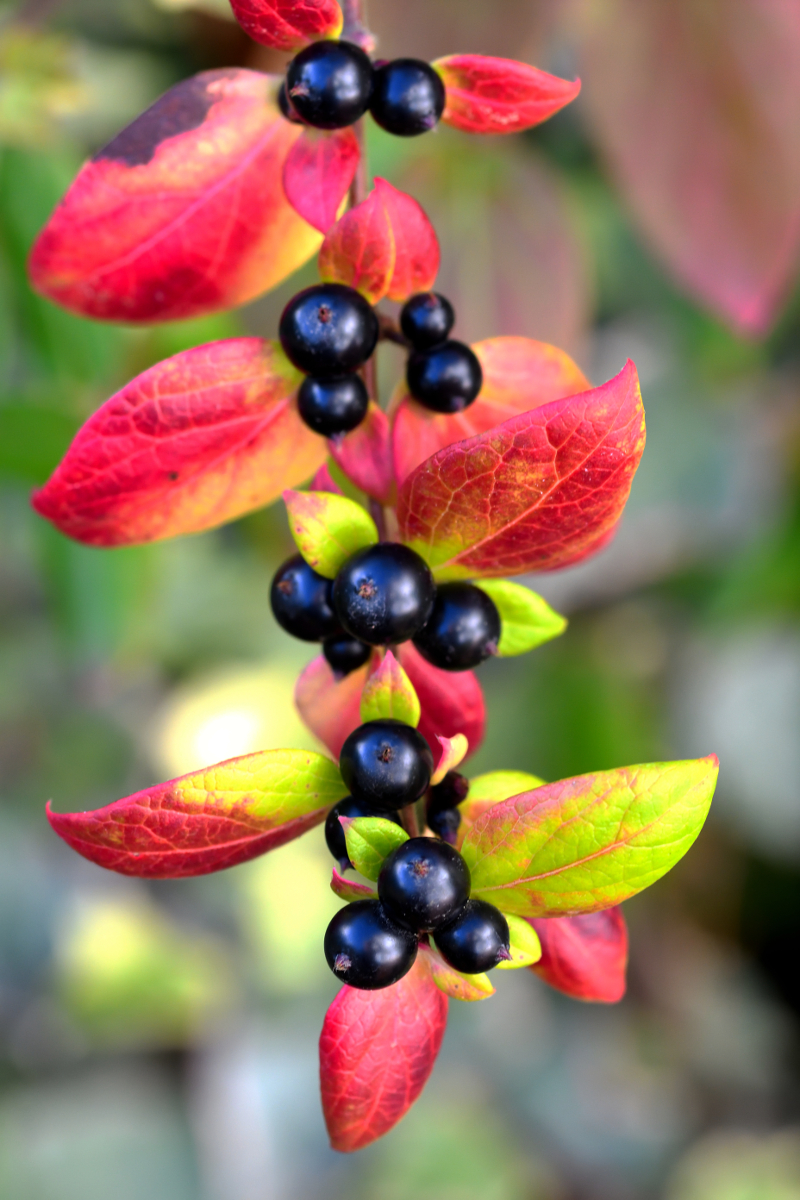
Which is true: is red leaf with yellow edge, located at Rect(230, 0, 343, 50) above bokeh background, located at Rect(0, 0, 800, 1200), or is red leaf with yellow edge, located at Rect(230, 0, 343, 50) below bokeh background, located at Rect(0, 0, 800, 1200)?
above

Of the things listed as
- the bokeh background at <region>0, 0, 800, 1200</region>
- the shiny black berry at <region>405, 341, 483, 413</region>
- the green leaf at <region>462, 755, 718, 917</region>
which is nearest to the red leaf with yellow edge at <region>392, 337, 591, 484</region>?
the shiny black berry at <region>405, 341, 483, 413</region>

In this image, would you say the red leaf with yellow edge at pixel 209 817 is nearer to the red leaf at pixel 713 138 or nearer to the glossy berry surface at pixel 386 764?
the glossy berry surface at pixel 386 764

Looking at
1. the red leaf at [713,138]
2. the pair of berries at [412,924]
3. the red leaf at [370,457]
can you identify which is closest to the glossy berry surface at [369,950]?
the pair of berries at [412,924]

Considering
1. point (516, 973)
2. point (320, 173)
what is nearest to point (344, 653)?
point (320, 173)

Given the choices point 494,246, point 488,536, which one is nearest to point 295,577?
point 488,536

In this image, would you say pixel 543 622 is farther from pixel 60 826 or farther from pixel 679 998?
pixel 679 998

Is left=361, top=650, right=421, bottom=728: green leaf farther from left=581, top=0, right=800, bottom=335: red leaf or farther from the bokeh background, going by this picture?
the bokeh background

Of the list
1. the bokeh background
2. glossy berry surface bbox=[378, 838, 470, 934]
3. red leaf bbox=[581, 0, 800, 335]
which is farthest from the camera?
the bokeh background
